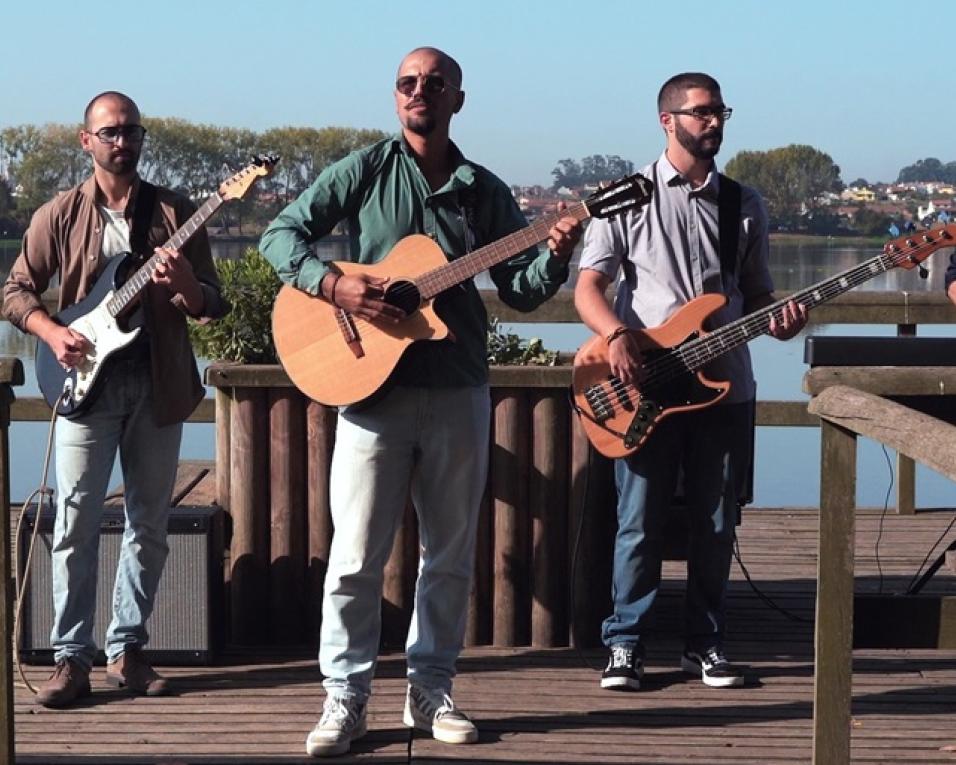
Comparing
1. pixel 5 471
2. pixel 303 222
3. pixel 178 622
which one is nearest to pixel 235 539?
pixel 178 622

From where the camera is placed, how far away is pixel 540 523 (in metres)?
5.96

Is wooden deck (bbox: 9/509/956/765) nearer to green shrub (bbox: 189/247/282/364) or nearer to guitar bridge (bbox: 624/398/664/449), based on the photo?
guitar bridge (bbox: 624/398/664/449)

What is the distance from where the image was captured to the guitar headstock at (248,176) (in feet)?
17.3

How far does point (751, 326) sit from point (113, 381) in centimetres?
190

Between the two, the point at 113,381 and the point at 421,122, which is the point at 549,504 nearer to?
the point at 113,381

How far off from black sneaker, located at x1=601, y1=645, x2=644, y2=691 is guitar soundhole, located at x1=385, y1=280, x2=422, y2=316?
1.40 metres

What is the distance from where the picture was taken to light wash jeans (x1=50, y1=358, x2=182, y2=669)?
5.41 m

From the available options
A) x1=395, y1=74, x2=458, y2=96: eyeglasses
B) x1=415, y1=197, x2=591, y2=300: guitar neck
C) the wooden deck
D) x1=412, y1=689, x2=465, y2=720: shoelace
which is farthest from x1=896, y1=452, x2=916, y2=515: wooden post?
x1=395, y1=74, x2=458, y2=96: eyeglasses

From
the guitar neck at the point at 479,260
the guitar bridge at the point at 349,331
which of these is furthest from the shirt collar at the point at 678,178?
the guitar bridge at the point at 349,331

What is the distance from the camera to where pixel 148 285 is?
5.37 meters

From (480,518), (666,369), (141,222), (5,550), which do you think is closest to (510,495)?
(480,518)

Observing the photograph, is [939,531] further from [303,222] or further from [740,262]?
[303,222]

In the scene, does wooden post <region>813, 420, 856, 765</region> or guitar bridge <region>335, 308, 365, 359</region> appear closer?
→ wooden post <region>813, 420, 856, 765</region>

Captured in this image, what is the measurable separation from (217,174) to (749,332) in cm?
179
